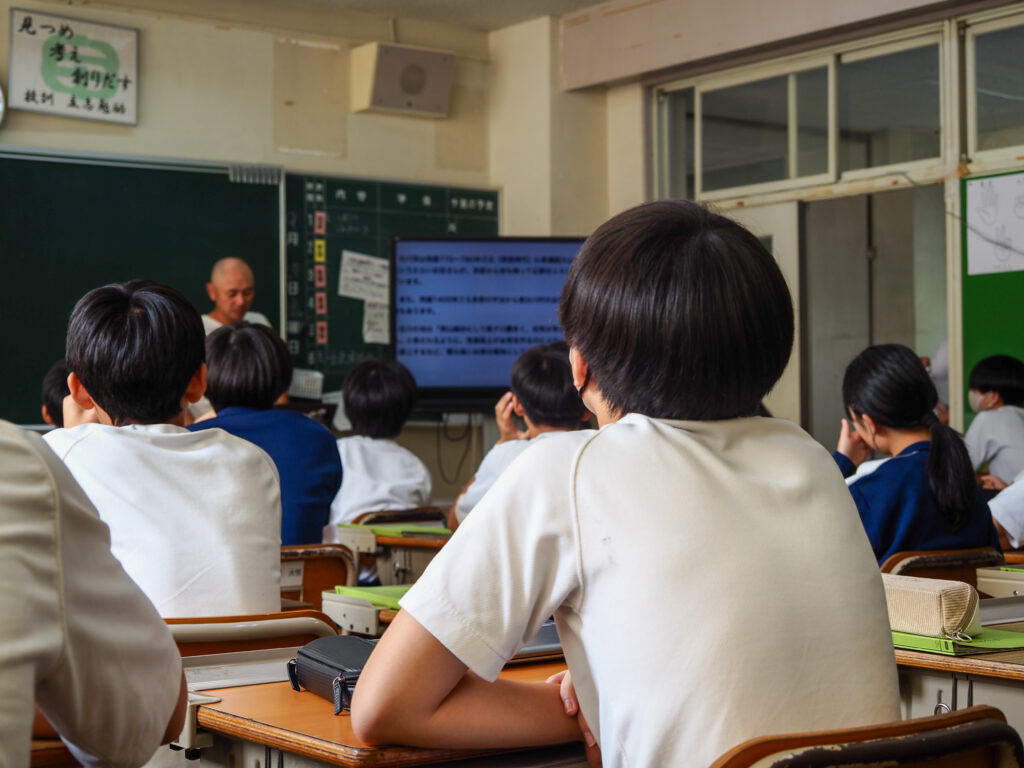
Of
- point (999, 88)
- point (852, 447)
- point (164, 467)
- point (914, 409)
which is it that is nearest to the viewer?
point (164, 467)

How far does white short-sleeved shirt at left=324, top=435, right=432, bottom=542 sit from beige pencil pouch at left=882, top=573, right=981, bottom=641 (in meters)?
2.75

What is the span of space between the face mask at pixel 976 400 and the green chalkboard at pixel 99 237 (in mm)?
3367

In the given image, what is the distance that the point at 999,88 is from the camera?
544cm

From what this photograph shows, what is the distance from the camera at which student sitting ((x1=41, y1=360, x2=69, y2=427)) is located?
3.74 metres

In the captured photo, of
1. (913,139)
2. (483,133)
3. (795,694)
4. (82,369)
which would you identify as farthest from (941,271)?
(795,694)

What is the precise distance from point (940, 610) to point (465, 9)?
17.8 feet

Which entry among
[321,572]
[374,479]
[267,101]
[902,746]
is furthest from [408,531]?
[267,101]

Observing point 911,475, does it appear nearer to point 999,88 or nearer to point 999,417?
point 999,417

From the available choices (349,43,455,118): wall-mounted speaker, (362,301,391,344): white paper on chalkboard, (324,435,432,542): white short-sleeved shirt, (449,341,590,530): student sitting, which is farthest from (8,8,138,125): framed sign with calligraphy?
(449,341,590,530): student sitting

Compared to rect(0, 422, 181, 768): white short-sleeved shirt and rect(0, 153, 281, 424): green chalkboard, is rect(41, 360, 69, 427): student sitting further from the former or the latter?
rect(0, 422, 181, 768): white short-sleeved shirt

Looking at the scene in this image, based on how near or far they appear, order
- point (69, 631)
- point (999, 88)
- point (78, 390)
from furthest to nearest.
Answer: point (999, 88) < point (78, 390) < point (69, 631)

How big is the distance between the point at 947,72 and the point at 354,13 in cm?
306

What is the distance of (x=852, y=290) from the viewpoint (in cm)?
791

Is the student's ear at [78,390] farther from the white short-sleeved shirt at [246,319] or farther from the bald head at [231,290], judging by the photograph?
the bald head at [231,290]
